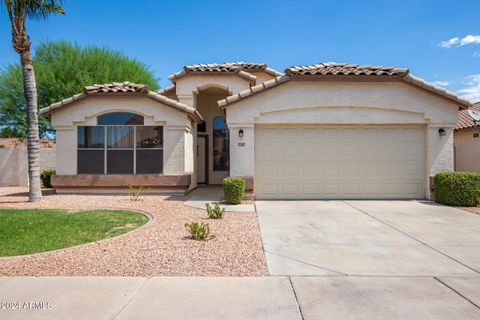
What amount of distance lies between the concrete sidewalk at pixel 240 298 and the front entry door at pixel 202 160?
12988 millimetres

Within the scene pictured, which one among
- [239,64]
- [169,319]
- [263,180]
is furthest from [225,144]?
[169,319]

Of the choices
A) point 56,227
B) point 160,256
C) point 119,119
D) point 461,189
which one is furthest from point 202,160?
Answer: point 160,256

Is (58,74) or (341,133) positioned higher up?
(58,74)

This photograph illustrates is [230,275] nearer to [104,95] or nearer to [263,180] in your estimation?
[263,180]

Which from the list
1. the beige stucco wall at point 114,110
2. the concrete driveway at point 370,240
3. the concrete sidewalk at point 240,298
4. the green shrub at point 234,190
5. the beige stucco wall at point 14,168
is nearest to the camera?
the concrete sidewalk at point 240,298

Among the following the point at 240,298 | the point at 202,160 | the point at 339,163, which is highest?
the point at 202,160

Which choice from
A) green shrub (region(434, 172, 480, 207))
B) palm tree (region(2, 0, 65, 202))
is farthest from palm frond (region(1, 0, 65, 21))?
green shrub (region(434, 172, 480, 207))

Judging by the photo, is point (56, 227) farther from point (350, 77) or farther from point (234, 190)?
point (350, 77)

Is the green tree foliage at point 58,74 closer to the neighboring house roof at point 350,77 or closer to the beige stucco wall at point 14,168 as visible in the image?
the beige stucco wall at point 14,168

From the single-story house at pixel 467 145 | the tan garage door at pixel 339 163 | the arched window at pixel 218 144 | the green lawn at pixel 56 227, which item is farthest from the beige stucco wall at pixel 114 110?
the single-story house at pixel 467 145

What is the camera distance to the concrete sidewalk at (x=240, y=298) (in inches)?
133

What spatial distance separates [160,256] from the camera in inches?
205

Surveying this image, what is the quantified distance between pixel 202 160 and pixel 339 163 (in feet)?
27.1

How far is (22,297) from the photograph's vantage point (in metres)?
3.78
